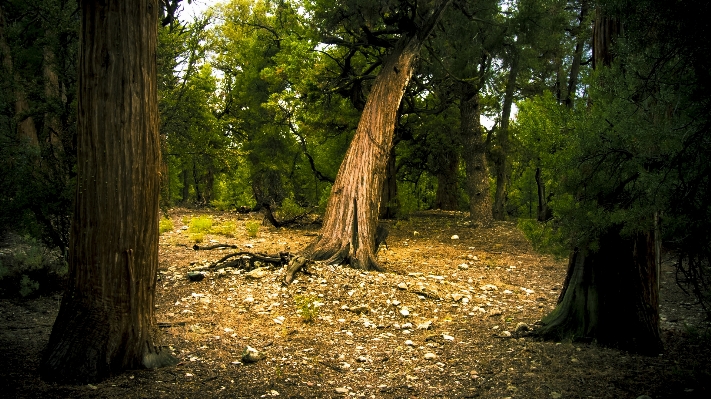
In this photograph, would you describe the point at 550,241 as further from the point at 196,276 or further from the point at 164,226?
the point at 164,226

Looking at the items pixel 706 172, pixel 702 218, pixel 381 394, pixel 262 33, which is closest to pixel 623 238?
pixel 702 218

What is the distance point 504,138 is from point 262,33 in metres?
13.5

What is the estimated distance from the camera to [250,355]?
204 inches

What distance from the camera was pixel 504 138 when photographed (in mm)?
16875

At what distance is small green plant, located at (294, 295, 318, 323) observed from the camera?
669cm

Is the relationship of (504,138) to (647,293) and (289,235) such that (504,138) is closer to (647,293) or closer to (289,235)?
Result: (289,235)

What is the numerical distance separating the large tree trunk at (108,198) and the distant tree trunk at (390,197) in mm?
13462

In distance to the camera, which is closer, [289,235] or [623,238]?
[623,238]

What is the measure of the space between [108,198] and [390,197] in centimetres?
1409

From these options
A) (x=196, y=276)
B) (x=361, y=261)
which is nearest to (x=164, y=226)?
(x=196, y=276)

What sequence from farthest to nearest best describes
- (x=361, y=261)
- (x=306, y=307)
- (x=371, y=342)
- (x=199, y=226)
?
(x=199, y=226) → (x=361, y=261) → (x=306, y=307) → (x=371, y=342)

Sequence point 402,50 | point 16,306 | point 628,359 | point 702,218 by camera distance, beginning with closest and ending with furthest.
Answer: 1. point 702,218
2. point 628,359
3. point 16,306
4. point 402,50

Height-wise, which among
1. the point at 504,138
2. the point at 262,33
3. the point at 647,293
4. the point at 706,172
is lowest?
the point at 647,293

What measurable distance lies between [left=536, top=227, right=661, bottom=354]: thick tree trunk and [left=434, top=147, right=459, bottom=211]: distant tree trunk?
15589 mm
